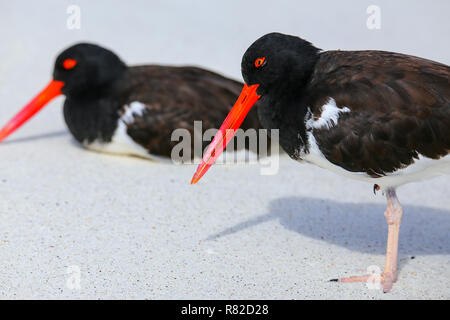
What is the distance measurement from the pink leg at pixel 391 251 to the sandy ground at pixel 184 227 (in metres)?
0.06

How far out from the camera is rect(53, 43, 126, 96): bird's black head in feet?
18.5

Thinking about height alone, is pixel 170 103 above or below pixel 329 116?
below

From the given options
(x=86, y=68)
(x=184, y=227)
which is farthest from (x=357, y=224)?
(x=86, y=68)

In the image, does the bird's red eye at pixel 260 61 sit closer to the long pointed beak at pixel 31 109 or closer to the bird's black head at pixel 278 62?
the bird's black head at pixel 278 62

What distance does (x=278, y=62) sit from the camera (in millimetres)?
3820

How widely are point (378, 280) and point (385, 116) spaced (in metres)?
0.95

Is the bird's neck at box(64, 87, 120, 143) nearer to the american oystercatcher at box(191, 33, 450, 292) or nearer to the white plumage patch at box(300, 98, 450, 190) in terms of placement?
the american oystercatcher at box(191, 33, 450, 292)

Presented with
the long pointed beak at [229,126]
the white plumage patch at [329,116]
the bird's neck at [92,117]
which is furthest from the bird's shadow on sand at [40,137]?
the white plumage patch at [329,116]

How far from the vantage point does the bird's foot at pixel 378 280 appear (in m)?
3.74

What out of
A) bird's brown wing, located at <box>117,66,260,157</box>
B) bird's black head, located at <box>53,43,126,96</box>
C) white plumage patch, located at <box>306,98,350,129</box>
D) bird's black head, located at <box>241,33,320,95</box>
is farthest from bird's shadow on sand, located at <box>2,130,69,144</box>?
white plumage patch, located at <box>306,98,350,129</box>

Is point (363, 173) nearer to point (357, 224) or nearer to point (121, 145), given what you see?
point (357, 224)

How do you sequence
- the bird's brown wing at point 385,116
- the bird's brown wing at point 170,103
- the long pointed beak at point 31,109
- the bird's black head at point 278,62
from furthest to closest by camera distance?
the long pointed beak at point 31,109 → the bird's brown wing at point 170,103 → the bird's black head at point 278,62 → the bird's brown wing at point 385,116

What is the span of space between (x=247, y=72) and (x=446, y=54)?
481 cm

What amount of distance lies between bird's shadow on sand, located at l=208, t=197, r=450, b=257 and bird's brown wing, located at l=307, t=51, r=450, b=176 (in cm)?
86
